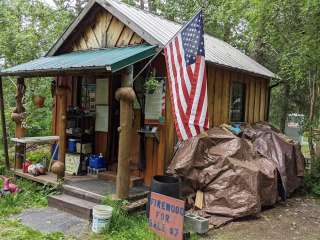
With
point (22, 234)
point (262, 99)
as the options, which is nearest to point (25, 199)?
point (22, 234)

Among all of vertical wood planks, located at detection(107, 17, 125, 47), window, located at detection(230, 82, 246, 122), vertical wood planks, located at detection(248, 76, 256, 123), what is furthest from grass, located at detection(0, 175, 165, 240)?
vertical wood planks, located at detection(248, 76, 256, 123)

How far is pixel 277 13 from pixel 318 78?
212 cm

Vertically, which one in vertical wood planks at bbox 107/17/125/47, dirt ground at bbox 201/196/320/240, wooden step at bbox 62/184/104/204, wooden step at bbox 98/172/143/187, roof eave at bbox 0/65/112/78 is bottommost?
dirt ground at bbox 201/196/320/240

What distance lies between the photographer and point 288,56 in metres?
9.12

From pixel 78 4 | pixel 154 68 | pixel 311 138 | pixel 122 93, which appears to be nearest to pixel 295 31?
pixel 311 138

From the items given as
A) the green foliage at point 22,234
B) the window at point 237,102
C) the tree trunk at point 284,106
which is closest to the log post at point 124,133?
the green foliage at point 22,234

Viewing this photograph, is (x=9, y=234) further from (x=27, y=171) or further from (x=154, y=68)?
(x=154, y=68)

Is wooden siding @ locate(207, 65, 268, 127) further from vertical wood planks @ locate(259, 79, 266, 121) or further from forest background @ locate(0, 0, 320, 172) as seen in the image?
forest background @ locate(0, 0, 320, 172)

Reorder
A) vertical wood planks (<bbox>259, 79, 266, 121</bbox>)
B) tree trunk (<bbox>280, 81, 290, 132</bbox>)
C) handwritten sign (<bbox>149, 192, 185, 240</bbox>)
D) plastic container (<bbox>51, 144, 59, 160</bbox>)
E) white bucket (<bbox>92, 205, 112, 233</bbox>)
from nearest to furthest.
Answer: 1. handwritten sign (<bbox>149, 192, 185, 240</bbox>)
2. white bucket (<bbox>92, 205, 112, 233</bbox>)
3. plastic container (<bbox>51, 144, 59, 160</bbox>)
4. vertical wood planks (<bbox>259, 79, 266, 121</bbox>)
5. tree trunk (<bbox>280, 81, 290, 132</bbox>)

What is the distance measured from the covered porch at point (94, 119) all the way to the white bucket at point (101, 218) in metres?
0.64

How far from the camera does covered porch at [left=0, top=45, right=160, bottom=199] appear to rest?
6020mm

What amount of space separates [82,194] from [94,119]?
7.60 feet

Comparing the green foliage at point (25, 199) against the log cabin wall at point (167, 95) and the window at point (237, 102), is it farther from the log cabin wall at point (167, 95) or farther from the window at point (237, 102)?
the window at point (237, 102)

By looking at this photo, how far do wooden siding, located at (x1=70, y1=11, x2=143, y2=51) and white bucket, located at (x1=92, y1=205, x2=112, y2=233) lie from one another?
3501mm
